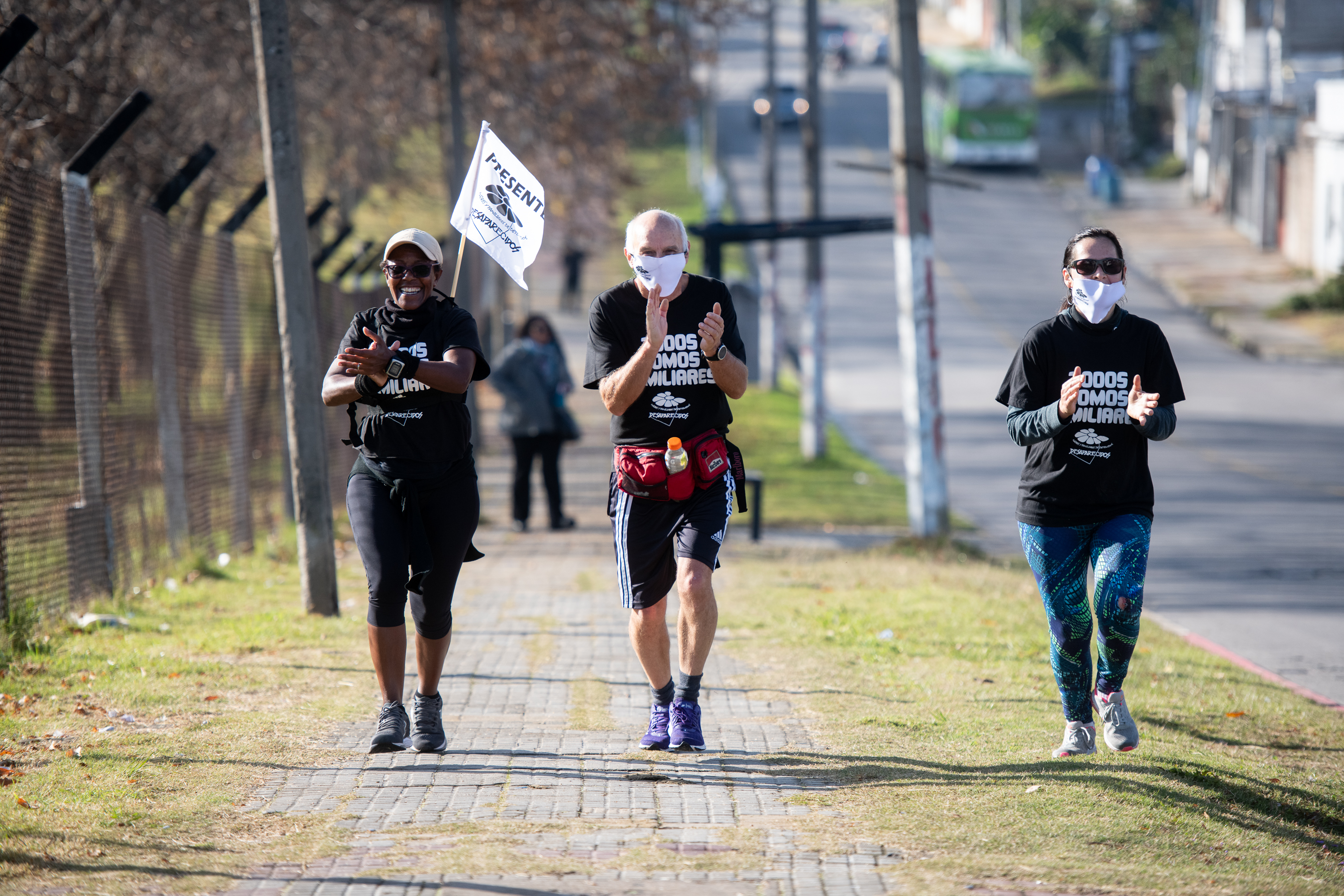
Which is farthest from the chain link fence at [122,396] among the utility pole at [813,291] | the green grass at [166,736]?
the utility pole at [813,291]

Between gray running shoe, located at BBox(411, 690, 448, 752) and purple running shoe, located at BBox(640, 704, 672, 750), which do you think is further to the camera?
purple running shoe, located at BBox(640, 704, 672, 750)

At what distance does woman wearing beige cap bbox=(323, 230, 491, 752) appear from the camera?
5113mm

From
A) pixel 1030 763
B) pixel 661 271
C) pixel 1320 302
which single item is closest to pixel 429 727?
pixel 661 271

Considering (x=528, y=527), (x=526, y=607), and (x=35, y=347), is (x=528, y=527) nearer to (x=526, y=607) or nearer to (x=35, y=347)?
(x=526, y=607)

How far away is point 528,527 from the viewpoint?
13.5 m

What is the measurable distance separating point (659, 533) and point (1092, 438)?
5.14 feet

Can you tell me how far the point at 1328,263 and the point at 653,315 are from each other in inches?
1407

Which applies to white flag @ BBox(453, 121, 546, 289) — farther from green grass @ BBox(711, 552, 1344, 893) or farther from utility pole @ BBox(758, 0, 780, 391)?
utility pole @ BBox(758, 0, 780, 391)

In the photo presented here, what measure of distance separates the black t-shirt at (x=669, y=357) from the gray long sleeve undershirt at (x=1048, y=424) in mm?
1007

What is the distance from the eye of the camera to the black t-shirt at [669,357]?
5199 millimetres

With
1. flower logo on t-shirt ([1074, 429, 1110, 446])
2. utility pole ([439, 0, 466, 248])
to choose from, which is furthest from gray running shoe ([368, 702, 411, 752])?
utility pole ([439, 0, 466, 248])

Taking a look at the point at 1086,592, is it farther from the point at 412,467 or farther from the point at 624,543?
the point at 412,467

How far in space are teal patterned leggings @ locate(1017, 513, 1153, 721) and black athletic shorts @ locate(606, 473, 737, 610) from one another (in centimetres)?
109

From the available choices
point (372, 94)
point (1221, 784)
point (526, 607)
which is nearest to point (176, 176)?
point (526, 607)
